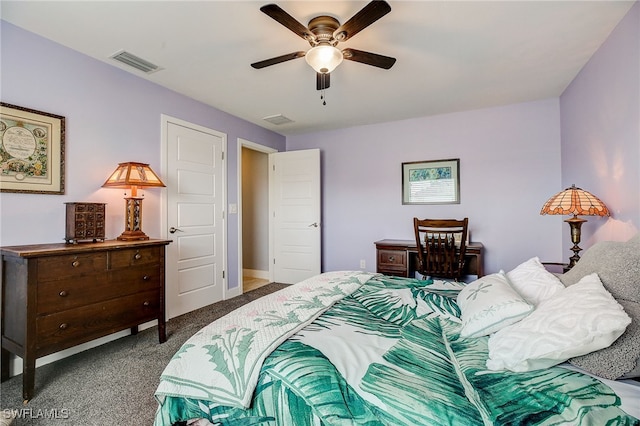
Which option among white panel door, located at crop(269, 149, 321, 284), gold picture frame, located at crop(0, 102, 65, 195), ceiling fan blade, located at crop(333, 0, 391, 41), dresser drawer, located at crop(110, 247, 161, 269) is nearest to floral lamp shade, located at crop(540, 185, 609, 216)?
ceiling fan blade, located at crop(333, 0, 391, 41)

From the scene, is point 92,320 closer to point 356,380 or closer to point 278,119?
point 356,380

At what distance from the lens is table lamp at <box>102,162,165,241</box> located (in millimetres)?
2465

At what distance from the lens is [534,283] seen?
1447 mm

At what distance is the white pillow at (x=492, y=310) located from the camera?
3.96 ft

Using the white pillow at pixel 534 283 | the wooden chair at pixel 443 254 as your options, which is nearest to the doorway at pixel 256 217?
the wooden chair at pixel 443 254

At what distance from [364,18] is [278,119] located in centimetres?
258

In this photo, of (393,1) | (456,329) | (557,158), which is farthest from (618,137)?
(456,329)

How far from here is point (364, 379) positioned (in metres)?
0.96

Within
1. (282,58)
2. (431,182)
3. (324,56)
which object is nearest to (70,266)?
(282,58)

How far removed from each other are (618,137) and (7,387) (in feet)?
14.3

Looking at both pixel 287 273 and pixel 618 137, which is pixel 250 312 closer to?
pixel 618 137

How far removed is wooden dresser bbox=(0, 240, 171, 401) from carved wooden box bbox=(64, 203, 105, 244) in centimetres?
15

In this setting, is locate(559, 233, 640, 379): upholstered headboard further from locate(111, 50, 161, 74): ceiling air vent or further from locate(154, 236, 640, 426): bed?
locate(111, 50, 161, 74): ceiling air vent

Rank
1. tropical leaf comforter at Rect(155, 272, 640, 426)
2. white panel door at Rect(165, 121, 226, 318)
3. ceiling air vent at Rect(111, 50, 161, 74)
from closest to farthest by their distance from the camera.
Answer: tropical leaf comforter at Rect(155, 272, 640, 426) → ceiling air vent at Rect(111, 50, 161, 74) → white panel door at Rect(165, 121, 226, 318)
